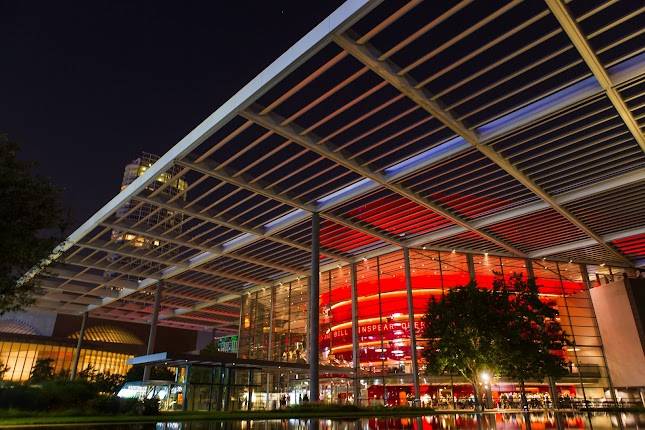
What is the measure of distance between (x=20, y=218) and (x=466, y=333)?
70.3 feet

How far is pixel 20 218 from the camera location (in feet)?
50.9

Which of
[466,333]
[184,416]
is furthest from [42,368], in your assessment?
[466,333]

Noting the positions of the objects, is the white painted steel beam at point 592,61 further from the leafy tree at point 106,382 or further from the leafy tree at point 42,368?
the leafy tree at point 42,368

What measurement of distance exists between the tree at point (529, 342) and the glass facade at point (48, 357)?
194 feet

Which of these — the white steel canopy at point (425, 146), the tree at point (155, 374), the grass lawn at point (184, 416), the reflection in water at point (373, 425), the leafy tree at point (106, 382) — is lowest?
the reflection in water at point (373, 425)

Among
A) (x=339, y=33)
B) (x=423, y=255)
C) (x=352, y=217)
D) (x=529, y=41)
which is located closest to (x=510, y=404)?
(x=423, y=255)

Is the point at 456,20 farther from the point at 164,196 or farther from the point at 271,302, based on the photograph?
the point at 271,302

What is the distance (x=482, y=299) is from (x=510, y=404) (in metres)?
13.8

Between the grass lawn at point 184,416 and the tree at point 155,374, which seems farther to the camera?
the tree at point 155,374

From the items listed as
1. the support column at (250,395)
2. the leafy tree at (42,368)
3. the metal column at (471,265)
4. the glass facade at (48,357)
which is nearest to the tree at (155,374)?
the support column at (250,395)

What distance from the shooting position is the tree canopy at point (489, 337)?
926 inches

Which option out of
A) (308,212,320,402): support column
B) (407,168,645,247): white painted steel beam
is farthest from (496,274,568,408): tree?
(308,212,320,402): support column

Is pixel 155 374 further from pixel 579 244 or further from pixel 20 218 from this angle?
pixel 579 244

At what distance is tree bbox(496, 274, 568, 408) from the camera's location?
23.6 metres
